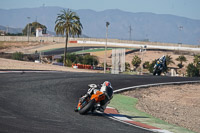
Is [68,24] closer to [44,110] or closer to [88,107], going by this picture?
[44,110]

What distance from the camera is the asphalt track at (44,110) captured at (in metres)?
9.59

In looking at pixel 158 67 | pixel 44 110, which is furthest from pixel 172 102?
pixel 158 67

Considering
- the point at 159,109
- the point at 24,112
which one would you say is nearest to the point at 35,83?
the point at 159,109

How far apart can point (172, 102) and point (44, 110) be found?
10.6 metres

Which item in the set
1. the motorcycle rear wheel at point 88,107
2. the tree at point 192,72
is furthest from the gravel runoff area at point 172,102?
the tree at point 192,72

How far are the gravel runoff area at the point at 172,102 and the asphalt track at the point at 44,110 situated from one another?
3260 mm

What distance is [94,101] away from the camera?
12250mm

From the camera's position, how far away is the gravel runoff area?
50.6 feet

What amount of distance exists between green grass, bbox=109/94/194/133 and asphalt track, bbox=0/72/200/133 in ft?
4.88

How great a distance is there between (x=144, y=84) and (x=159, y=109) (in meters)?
8.60

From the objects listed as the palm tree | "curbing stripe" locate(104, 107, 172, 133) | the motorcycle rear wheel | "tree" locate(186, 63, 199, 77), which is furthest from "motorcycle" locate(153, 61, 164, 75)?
"tree" locate(186, 63, 199, 77)

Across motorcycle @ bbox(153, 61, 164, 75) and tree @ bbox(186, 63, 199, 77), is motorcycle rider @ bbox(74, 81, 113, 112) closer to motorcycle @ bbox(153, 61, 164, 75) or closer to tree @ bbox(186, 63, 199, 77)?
motorcycle @ bbox(153, 61, 164, 75)

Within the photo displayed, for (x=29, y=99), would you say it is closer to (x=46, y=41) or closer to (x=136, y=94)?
(x=136, y=94)

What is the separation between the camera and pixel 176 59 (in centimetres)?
8312
